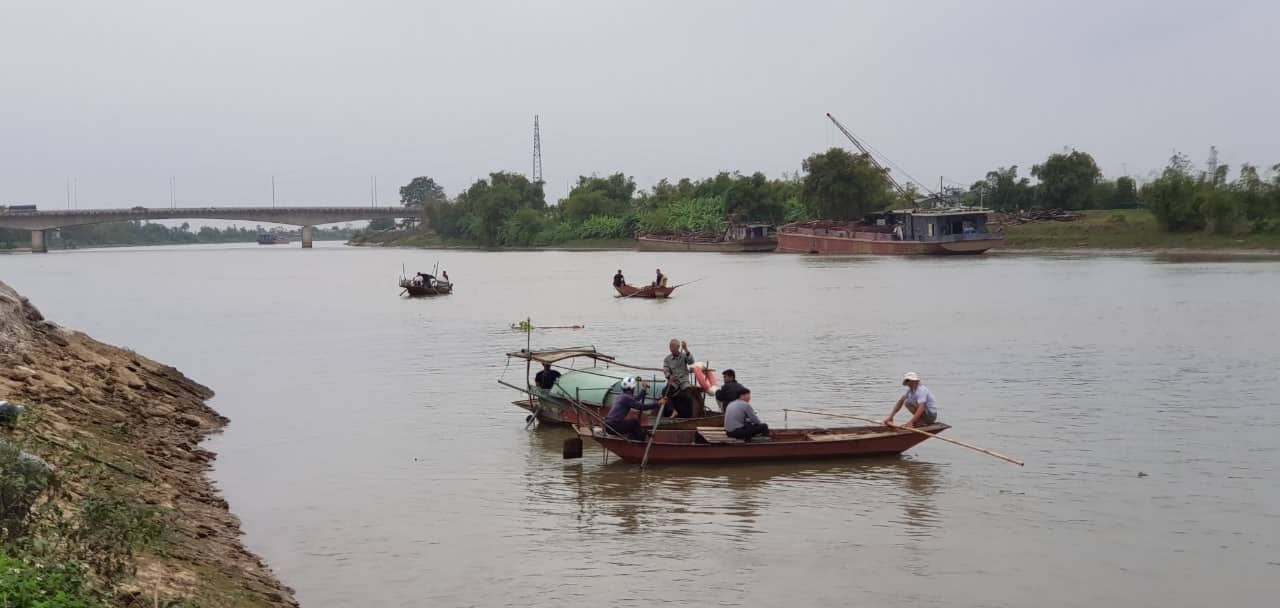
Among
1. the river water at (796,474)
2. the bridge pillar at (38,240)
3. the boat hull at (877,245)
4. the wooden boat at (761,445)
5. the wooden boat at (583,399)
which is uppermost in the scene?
the bridge pillar at (38,240)

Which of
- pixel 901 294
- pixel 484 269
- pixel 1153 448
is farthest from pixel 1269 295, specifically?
pixel 484 269

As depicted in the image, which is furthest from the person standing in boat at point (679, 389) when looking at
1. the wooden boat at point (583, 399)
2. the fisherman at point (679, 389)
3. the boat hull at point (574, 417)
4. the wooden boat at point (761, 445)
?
the wooden boat at point (761, 445)

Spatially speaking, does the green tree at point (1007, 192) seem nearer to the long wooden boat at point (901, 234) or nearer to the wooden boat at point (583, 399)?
the long wooden boat at point (901, 234)

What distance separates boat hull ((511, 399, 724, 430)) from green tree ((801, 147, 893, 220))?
9460cm

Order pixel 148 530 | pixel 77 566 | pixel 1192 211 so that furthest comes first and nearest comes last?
1. pixel 1192 211
2. pixel 148 530
3. pixel 77 566

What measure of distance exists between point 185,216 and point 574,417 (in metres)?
141

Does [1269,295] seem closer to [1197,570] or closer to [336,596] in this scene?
[1197,570]

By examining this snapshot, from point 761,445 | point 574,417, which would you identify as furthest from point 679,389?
point 761,445

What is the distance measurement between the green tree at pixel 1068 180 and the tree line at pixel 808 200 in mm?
106

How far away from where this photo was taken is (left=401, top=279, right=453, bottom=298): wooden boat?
206ft

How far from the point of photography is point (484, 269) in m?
97.9

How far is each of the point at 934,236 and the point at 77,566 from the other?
3592 inches

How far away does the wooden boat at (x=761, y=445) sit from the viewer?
59.7ft

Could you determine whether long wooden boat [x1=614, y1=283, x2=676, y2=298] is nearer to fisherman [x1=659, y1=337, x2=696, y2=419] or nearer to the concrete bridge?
fisherman [x1=659, y1=337, x2=696, y2=419]
